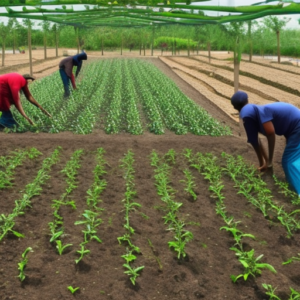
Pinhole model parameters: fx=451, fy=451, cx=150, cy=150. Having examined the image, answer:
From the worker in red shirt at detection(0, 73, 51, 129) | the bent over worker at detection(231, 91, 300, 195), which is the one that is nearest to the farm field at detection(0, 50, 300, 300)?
the bent over worker at detection(231, 91, 300, 195)

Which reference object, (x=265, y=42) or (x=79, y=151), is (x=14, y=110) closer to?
(x=79, y=151)

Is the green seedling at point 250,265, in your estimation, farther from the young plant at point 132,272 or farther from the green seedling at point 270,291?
the young plant at point 132,272

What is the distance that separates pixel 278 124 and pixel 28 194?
3028 mm

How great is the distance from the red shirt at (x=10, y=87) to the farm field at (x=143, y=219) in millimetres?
838

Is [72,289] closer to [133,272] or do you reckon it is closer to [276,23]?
[133,272]

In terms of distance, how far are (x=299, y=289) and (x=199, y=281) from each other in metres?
0.76

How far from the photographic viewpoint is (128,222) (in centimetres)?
438

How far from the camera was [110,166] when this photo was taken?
6.37 metres

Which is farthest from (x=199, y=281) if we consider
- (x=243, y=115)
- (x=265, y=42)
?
(x=265, y=42)

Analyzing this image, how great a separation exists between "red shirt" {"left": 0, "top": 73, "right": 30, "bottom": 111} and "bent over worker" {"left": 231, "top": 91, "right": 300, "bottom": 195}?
425cm

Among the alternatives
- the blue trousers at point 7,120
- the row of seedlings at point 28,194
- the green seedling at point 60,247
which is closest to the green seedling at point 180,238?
the green seedling at point 60,247

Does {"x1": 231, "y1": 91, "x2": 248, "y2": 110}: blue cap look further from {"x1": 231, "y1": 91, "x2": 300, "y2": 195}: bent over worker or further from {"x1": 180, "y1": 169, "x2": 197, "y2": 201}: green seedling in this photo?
{"x1": 180, "y1": 169, "x2": 197, "y2": 201}: green seedling

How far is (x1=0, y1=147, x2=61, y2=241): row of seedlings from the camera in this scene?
4.25 m

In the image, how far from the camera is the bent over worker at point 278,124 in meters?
5.27
